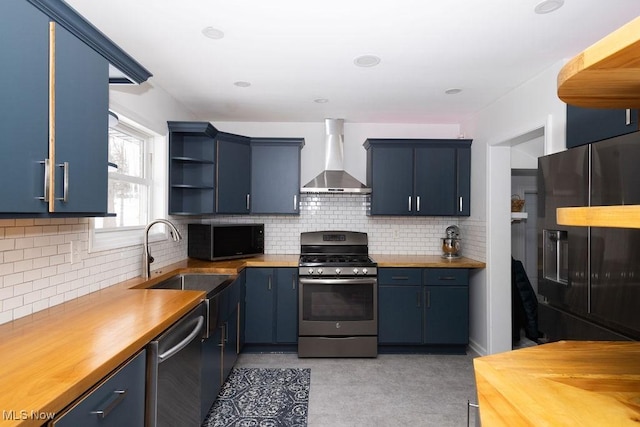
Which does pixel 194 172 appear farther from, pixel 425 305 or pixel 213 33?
pixel 425 305

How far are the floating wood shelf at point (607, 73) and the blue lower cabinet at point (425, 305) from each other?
282cm

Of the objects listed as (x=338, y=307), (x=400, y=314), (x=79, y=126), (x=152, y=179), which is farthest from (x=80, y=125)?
(x=400, y=314)

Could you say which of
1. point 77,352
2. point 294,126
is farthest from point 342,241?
point 77,352

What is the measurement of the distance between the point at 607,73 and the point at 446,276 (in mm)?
3070

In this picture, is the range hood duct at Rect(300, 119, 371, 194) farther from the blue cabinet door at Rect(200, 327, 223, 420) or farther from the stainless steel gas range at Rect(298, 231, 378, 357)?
the blue cabinet door at Rect(200, 327, 223, 420)

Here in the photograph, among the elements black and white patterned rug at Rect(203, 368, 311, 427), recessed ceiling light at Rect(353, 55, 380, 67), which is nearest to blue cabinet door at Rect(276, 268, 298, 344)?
black and white patterned rug at Rect(203, 368, 311, 427)

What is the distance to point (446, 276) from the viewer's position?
3479 mm

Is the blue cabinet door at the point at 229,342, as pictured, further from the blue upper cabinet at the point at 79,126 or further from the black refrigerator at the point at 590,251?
the black refrigerator at the point at 590,251

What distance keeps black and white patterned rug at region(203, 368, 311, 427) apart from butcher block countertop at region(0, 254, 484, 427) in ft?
3.13

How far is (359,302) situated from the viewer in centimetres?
338

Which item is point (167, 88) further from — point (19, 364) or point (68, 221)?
point (19, 364)

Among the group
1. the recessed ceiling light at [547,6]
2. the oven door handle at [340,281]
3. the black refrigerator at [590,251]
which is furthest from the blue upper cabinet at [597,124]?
the oven door handle at [340,281]

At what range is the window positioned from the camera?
2420 millimetres

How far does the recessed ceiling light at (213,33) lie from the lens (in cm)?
206
